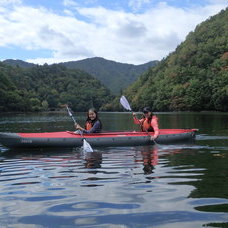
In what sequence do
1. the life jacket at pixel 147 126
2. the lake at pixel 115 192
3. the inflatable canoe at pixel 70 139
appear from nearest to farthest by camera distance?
the lake at pixel 115 192
the inflatable canoe at pixel 70 139
the life jacket at pixel 147 126

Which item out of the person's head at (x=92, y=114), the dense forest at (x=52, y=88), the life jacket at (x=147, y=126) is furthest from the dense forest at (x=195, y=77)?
the person's head at (x=92, y=114)

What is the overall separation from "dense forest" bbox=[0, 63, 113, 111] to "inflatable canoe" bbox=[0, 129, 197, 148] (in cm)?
11068

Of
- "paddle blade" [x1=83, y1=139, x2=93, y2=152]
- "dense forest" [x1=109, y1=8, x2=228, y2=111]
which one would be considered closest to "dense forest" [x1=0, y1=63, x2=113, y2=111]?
"dense forest" [x1=109, y1=8, x2=228, y2=111]

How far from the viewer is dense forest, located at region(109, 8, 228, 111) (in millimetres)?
85938

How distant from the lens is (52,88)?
586 ft

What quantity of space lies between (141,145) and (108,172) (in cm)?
636

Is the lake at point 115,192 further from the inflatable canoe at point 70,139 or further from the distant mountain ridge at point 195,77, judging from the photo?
the distant mountain ridge at point 195,77

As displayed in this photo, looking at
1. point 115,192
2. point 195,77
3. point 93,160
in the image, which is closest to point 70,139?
point 93,160

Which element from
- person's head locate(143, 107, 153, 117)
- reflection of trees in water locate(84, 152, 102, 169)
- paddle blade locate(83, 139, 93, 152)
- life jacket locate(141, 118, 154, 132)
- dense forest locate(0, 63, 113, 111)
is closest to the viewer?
reflection of trees in water locate(84, 152, 102, 169)

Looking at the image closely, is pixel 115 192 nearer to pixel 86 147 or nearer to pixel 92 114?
pixel 86 147

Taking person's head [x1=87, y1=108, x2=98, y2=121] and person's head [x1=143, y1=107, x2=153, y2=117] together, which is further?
person's head [x1=143, y1=107, x2=153, y2=117]

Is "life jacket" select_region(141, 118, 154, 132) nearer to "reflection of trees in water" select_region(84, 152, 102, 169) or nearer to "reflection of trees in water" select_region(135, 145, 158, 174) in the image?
"reflection of trees in water" select_region(135, 145, 158, 174)

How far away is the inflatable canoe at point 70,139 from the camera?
1336cm

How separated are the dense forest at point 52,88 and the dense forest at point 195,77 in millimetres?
26149
